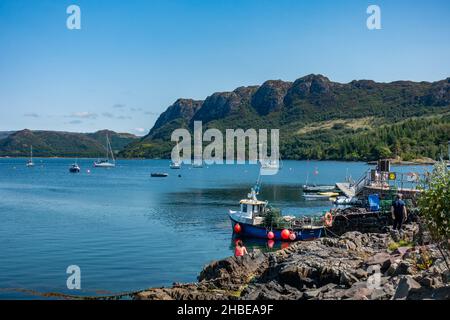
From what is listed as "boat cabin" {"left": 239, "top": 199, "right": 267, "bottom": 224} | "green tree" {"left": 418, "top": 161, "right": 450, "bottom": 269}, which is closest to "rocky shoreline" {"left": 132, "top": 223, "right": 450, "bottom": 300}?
"green tree" {"left": 418, "top": 161, "right": 450, "bottom": 269}

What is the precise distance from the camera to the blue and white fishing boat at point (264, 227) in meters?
43.9

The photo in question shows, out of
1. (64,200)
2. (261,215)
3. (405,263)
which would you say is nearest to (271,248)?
(261,215)

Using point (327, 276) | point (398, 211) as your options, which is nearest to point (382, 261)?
point (327, 276)

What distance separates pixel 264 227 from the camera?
45.3 meters

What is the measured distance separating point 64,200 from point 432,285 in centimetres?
7454

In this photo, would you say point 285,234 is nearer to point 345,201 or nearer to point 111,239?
point 111,239

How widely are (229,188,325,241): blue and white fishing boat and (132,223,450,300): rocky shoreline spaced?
13.1 metres

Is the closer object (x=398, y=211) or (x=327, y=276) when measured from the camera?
(x=327, y=276)

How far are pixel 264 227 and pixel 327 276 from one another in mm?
23443

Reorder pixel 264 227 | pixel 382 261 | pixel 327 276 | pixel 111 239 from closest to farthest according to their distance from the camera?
pixel 327 276, pixel 382 261, pixel 264 227, pixel 111 239

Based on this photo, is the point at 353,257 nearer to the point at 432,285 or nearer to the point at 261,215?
the point at 432,285

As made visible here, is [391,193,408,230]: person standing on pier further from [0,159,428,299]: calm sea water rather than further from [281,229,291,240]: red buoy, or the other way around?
[0,159,428,299]: calm sea water

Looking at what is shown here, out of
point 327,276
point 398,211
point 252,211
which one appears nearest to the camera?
point 327,276

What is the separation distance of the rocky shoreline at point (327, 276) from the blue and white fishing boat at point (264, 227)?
43.1ft
